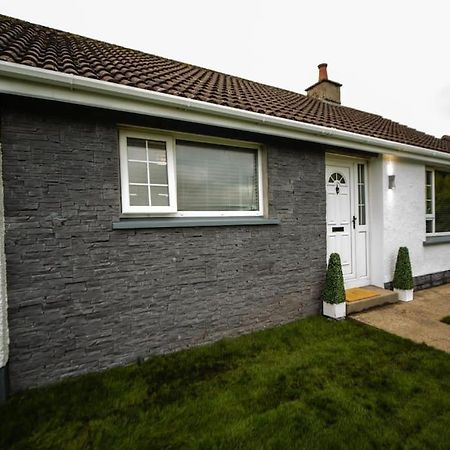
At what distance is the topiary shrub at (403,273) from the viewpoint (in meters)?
5.18

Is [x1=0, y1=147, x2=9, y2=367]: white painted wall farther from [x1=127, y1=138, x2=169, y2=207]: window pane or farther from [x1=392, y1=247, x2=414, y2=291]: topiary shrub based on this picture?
[x1=392, y1=247, x2=414, y2=291]: topiary shrub

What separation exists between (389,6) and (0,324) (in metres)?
10.7

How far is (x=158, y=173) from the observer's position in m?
3.45

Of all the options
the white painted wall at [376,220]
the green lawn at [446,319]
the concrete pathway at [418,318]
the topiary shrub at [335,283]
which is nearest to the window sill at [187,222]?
the topiary shrub at [335,283]

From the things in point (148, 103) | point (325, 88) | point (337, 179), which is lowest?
point (337, 179)

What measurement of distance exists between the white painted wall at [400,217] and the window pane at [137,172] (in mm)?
4840

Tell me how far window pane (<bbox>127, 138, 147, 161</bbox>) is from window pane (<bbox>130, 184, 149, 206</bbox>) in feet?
1.28

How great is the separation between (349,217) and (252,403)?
14.0ft

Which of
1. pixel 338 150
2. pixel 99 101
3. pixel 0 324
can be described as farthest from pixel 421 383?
pixel 99 101

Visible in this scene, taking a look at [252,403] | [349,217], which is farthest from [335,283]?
[252,403]

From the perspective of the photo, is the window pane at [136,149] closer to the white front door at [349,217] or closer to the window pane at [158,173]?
the window pane at [158,173]

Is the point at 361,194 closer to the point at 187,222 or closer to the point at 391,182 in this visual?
the point at 391,182

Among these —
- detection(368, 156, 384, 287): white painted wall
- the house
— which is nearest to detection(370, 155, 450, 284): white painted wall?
detection(368, 156, 384, 287): white painted wall

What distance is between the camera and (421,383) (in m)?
2.64
